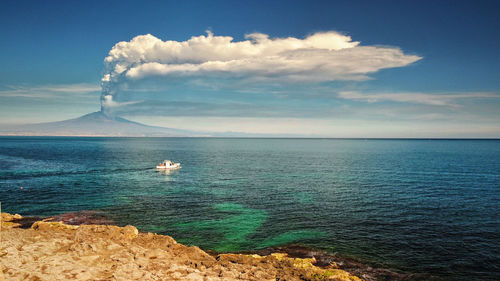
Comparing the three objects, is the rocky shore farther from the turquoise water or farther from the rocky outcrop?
the turquoise water

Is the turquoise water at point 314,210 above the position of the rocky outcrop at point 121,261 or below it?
below

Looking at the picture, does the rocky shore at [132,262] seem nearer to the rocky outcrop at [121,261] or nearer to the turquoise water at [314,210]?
the rocky outcrop at [121,261]

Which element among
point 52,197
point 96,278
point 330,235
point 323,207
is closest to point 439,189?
point 323,207

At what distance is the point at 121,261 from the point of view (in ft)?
68.7

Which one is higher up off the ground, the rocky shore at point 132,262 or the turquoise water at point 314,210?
the rocky shore at point 132,262

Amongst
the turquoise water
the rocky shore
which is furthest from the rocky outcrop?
the turquoise water

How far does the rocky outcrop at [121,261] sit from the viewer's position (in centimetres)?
1908

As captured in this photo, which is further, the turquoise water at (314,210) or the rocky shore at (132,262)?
the turquoise water at (314,210)

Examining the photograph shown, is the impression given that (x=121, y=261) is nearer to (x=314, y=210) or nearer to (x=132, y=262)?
(x=132, y=262)

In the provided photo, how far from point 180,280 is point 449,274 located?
81.7ft

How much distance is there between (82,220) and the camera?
42.1 metres

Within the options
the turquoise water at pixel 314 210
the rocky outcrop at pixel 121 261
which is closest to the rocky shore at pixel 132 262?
the rocky outcrop at pixel 121 261

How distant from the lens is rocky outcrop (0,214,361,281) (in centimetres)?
1908

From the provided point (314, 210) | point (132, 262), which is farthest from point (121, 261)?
point (314, 210)
